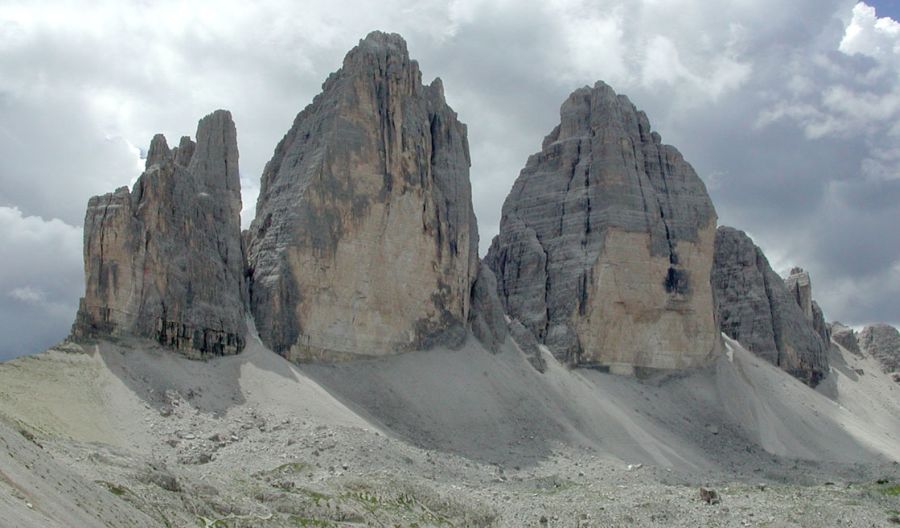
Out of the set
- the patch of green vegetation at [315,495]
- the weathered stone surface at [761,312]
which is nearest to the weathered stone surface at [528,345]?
the weathered stone surface at [761,312]

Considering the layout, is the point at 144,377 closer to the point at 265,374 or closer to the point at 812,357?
the point at 265,374

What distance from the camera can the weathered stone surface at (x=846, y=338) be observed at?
422ft

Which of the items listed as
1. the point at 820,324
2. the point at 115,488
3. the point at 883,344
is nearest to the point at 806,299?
the point at 820,324

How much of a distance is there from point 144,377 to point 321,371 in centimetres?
1359

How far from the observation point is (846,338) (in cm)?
12900

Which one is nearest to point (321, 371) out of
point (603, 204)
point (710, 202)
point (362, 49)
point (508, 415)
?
point (508, 415)

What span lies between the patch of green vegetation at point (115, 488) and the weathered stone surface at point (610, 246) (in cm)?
5456

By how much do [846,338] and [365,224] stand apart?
3032 inches

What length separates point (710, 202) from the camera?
9588cm

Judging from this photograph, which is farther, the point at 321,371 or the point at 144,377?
the point at 321,371

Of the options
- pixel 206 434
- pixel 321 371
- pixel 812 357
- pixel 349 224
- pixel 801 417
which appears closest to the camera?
pixel 206 434

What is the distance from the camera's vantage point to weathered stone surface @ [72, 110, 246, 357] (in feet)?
194

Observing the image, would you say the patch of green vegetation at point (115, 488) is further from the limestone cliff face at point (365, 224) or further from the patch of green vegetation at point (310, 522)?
the limestone cliff face at point (365, 224)

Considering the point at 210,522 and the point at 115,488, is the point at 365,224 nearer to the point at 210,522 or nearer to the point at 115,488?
the point at 210,522
